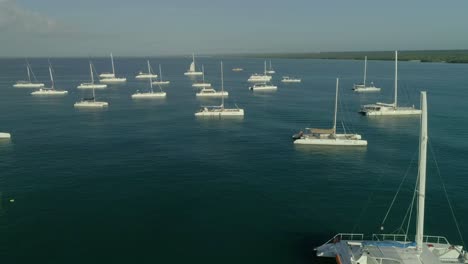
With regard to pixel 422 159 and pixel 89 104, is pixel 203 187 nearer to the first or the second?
pixel 422 159

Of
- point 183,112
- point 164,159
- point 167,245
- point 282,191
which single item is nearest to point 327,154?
point 282,191

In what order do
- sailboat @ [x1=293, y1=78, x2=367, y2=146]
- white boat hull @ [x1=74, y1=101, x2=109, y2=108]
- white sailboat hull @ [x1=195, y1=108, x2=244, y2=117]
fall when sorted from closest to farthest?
sailboat @ [x1=293, y1=78, x2=367, y2=146] < white sailboat hull @ [x1=195, y1=108, x2=244, y2=117] < white boat hull @ [x1=74, y1=101, x2=109, y2=108]

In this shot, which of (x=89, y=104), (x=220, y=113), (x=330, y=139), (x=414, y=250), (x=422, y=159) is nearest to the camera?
(x=422, y=159)

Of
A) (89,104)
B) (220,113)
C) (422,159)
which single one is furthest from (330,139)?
(89,104)

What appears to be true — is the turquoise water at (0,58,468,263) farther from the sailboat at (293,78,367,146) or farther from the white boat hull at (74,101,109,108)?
the white boat hull at (74,101,109,108)

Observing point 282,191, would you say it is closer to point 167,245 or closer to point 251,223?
point 251,223

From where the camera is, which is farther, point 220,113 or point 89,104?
point 89,104

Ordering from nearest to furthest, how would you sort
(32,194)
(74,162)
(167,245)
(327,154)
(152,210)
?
1. (167,245)
2. (152,210)
3. (32,194)
4. (74,162)
5. (327,154)

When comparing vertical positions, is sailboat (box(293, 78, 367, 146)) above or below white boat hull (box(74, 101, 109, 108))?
below

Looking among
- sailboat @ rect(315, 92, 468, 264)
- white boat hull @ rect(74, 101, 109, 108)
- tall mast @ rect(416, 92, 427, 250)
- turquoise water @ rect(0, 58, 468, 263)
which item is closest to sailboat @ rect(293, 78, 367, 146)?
turquoise water @ rect(0, 58, 468, 263)
